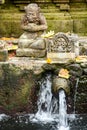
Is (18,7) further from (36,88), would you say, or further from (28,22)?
(36,88)

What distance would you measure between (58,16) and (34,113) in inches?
129

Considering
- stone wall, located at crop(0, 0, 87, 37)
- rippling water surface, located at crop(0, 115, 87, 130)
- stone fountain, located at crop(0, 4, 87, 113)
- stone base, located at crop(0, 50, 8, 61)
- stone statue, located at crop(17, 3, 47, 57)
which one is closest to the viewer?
rippling water surface, located at crop(0, 115, 87, 130)

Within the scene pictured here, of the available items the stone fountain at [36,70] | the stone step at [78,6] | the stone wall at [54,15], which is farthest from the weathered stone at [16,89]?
the stone step at [78,6]

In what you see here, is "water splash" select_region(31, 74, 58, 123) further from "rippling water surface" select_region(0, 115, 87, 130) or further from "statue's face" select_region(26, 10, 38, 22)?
"statue's face" select_region(26, 10, 38, 22)

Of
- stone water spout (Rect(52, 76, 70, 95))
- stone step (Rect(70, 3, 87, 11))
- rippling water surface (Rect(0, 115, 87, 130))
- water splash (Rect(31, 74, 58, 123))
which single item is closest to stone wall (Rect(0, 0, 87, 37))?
stone step (Rect(70, 3, 87, 11))

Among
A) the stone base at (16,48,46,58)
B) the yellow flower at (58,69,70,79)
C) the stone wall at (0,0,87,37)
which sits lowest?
the yellow flower at (58,69,70,79)

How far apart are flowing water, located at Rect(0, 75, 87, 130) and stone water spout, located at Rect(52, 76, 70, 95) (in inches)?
3.1

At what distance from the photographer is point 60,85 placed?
27.7 feet

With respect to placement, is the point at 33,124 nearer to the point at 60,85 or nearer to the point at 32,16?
the point at 60,85

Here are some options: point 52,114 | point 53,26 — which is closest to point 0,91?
point 52,114

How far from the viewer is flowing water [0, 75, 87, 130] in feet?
27.5

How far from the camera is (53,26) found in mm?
11344

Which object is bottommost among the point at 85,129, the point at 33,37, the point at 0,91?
the point at 85,129

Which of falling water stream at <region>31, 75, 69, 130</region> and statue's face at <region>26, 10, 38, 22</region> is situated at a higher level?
statue's face at <region>26, 10, 38, 22</region>
